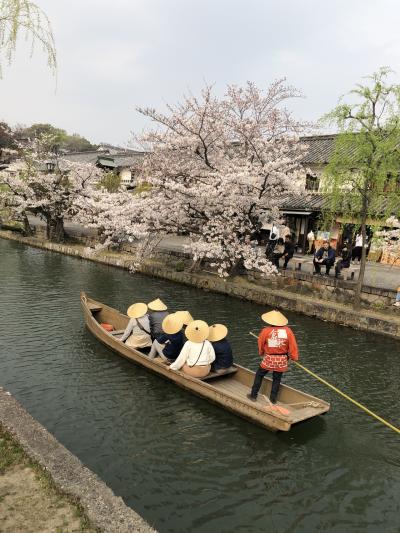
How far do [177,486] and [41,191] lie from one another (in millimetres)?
29780

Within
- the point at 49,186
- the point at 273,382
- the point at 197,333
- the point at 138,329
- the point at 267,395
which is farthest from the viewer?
the point at 49,186

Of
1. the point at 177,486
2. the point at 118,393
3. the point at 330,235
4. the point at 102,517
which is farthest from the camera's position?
the point at 330,235

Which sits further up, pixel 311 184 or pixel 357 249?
pixel 311 184

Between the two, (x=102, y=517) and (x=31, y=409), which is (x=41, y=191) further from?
(x=102, y=517)

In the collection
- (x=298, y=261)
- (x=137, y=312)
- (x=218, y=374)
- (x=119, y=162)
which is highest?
(x=119, y=162)

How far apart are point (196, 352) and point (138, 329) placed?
2.67 m

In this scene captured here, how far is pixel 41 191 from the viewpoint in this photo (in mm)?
32719

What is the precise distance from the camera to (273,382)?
9367mm

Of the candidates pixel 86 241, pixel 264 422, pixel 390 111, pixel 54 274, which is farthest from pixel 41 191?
pixel 264 422

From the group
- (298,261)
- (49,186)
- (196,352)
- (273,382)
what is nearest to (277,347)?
(273,382)

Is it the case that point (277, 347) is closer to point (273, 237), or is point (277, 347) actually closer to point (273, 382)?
point (273, 382)

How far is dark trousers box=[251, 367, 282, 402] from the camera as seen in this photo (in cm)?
924

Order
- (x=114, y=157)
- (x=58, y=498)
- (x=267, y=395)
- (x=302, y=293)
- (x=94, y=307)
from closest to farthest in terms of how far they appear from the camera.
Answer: (x=58, y=498) < (x=267, y=395) < (x=94, y=307) < (x=302, y=293) < (x=114, y=157)

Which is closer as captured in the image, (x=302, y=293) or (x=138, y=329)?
(x=138, y=329)
